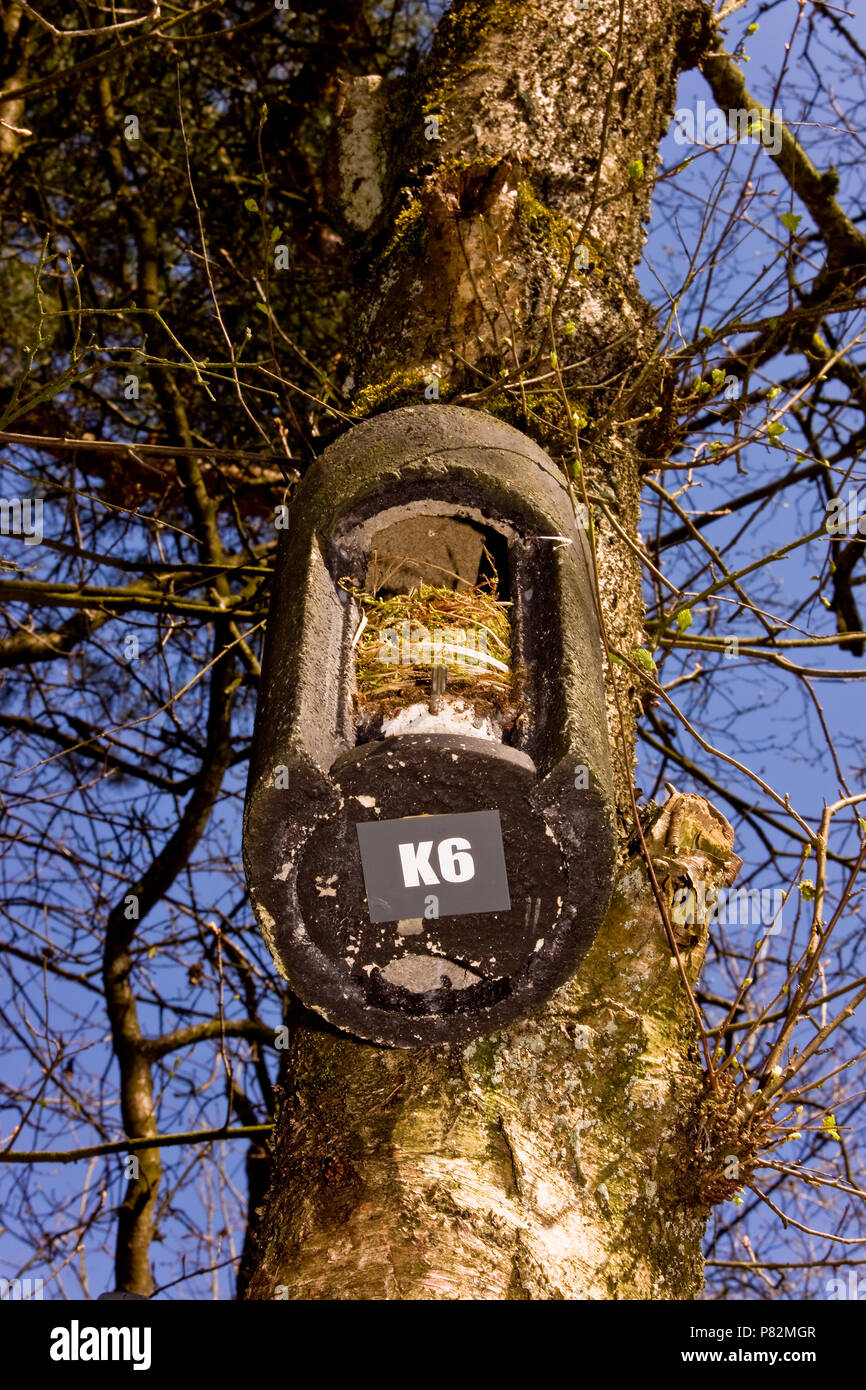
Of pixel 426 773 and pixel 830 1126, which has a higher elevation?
pixel 426 773

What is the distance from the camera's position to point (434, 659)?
1858mm

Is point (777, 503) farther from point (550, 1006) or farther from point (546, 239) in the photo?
point (550, 1006)

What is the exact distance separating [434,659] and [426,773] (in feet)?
0.73

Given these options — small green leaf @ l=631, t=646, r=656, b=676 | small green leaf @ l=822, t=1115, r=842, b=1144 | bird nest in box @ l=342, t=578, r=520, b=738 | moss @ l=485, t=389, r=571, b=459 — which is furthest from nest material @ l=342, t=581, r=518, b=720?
small green leaf @ l=822, t=1115, r=842, b=1144

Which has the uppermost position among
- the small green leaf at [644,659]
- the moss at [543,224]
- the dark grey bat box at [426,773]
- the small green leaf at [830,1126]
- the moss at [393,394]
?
the moss at [543,224]

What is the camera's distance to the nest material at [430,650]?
1.87 meters

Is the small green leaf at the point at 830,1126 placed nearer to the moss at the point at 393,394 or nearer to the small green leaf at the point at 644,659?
the small green leaf at the point at 644,659

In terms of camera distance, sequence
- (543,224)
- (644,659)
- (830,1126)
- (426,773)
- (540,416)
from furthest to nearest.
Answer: (543,224)
(540,416)
(644,659)
(830,1126)
(426,773)

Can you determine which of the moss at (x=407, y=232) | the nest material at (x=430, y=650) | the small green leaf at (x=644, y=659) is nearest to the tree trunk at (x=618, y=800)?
the moss at (x=407, y=232)

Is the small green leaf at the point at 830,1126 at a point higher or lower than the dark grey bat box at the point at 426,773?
lower

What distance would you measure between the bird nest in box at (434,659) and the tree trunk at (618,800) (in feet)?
1.31

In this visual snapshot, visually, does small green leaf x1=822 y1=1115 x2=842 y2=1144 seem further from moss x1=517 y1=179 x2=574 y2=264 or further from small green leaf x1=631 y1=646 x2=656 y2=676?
moss x1=517 y1=179 x2=574 y2=264

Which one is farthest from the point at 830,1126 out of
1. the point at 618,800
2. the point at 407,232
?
the point at 407,232

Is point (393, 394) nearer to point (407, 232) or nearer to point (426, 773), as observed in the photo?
point (407, 232)
